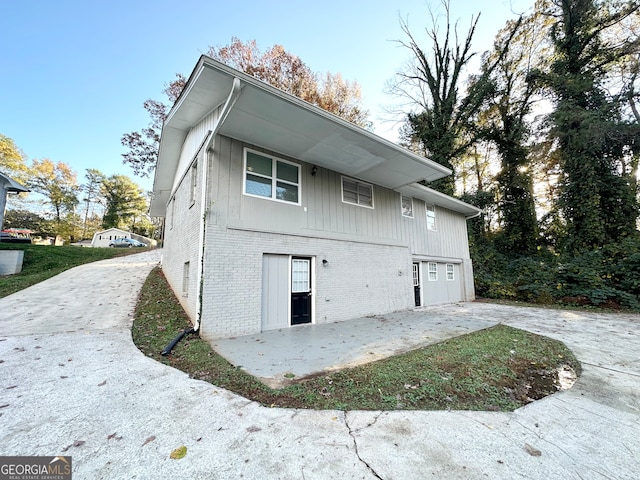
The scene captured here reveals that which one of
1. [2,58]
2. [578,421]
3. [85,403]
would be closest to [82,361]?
[85,403]

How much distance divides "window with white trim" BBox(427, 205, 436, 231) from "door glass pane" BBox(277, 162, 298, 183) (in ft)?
22.2

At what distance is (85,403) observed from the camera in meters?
2.70

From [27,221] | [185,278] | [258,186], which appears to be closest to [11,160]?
[27,221]

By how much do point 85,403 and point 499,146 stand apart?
20.3 m

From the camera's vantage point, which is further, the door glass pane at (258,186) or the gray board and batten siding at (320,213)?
the door glass pane at (258,186)

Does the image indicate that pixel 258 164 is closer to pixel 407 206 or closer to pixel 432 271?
pixel 407 206

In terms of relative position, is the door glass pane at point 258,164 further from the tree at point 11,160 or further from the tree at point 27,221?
the tree at point 27,221

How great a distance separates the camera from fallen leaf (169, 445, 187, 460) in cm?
195

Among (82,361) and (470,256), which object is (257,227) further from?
(470,256)

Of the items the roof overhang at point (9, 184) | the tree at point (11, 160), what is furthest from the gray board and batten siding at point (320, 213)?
the tree at point (11, 160)

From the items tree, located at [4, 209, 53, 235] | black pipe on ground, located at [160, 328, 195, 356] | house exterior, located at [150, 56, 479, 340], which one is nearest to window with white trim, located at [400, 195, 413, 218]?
house exterior, located at [150, 56, 479, 340]

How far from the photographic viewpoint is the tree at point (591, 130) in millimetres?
10734

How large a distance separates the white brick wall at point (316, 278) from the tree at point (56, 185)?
1408 inches

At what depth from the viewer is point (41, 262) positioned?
12180 millimetres
